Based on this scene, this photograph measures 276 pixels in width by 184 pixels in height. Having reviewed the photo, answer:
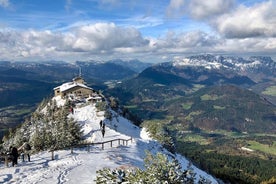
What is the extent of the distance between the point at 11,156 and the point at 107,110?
44416 millimetres

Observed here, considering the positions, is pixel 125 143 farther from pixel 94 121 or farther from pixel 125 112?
pixel 125 112

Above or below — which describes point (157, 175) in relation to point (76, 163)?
above

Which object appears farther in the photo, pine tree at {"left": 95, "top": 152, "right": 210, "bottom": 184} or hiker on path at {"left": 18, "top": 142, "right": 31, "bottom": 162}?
hiker on path at {"left": 18, "top": 142, "right": 31, "bottom": 162}

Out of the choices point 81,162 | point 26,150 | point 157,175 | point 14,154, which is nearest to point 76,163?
point 81,162

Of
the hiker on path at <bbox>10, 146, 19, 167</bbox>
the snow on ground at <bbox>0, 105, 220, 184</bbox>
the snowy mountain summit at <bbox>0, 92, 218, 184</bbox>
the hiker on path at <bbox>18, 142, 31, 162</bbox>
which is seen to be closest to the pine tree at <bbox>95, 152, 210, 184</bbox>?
the snowy mountain summit at <bbox>0, 92, 218, 184</bbox>

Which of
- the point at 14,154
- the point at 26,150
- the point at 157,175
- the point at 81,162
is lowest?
the point at 81,162

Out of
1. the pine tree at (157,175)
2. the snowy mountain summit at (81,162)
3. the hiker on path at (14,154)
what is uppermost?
the pine tree at (157,175)

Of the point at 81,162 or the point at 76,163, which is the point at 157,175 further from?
the point at 81,162

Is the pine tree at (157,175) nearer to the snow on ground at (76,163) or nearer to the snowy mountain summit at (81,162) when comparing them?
the snowy mountain summit at (81,162)

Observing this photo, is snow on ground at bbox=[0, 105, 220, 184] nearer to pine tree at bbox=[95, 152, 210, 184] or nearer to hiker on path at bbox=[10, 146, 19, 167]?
hiker on path at bbox=[10, 146, 19, 167]

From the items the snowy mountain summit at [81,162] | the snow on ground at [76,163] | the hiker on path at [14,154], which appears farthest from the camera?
the hiker on path at [14,154]

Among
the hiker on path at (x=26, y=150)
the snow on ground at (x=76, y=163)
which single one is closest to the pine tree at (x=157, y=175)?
the snow on ground at (x=76, y=163)

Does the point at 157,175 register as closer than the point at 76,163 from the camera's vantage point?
Yes

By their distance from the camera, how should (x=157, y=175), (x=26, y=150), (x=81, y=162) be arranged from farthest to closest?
(x=26, y=150) < (x=81, y=162) < (x=157, y=175)
